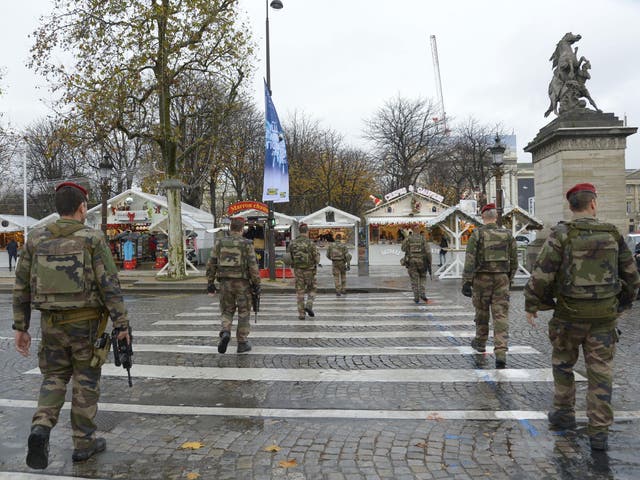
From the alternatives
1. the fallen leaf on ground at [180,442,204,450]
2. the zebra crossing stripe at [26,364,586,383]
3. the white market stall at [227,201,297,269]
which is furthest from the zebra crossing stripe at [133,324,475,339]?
the white market stall at [227,201,297,269]

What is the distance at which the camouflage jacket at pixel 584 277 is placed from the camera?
3.95 m

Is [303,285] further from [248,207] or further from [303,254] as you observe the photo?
[248,207]

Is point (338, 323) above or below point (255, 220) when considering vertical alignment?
below

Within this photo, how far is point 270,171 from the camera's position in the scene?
17.2m

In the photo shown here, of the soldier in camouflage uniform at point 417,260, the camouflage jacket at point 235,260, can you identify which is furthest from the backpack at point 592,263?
the soldier in camouflage uniform at point 417,260

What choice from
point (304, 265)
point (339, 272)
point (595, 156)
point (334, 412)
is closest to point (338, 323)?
point (304, 265)

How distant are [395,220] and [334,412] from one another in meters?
24.5

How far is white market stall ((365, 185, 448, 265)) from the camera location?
1121 inches

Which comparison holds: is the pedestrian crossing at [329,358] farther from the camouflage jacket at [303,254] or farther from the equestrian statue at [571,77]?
the equestrian statue at [571,77]

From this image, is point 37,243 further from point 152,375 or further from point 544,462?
point 544,462

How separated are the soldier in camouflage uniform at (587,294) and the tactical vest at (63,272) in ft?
12.0

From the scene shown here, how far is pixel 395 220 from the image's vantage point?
28625mm

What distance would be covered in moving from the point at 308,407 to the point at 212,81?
760 inches

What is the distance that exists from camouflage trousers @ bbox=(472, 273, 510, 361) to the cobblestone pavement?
1.11ft
